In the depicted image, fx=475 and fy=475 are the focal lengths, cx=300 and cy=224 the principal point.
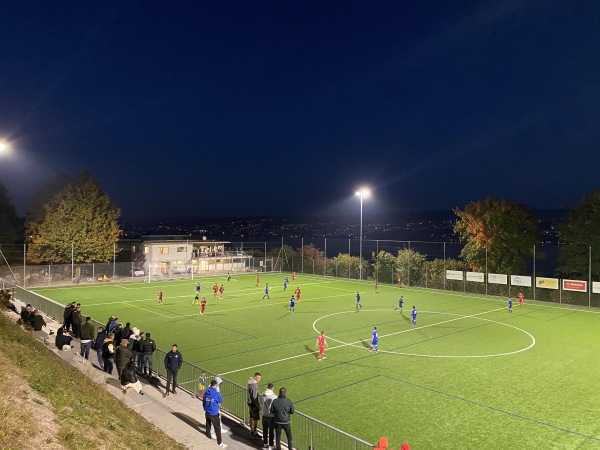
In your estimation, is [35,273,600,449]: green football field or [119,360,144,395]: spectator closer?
[35,273,600,449]: green football field

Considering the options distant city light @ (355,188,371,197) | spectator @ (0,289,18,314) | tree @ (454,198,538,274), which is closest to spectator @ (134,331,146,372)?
spectator @ (0,289,18,314)

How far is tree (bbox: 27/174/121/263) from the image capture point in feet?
190

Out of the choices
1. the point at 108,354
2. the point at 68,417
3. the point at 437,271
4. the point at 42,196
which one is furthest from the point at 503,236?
the point at 42,196

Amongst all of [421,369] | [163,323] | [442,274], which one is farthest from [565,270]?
[163,323]

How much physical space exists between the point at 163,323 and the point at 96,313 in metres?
7.16

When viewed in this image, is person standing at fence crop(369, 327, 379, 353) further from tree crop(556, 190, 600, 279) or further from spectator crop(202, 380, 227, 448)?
tree crop(556, 190, 600, 279)

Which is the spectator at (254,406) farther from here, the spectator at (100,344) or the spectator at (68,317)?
the spectator at (68,317)

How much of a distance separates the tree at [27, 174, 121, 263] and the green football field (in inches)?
641

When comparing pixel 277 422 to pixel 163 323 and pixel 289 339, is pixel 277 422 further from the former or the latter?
pixel 163 323

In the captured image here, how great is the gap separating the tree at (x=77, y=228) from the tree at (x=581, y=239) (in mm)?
52010

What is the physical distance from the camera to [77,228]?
5850cm

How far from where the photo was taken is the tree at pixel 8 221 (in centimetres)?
7006

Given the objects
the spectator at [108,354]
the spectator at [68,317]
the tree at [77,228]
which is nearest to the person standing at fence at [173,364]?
the spectator at [108,354]

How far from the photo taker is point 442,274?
5119 centimetres
